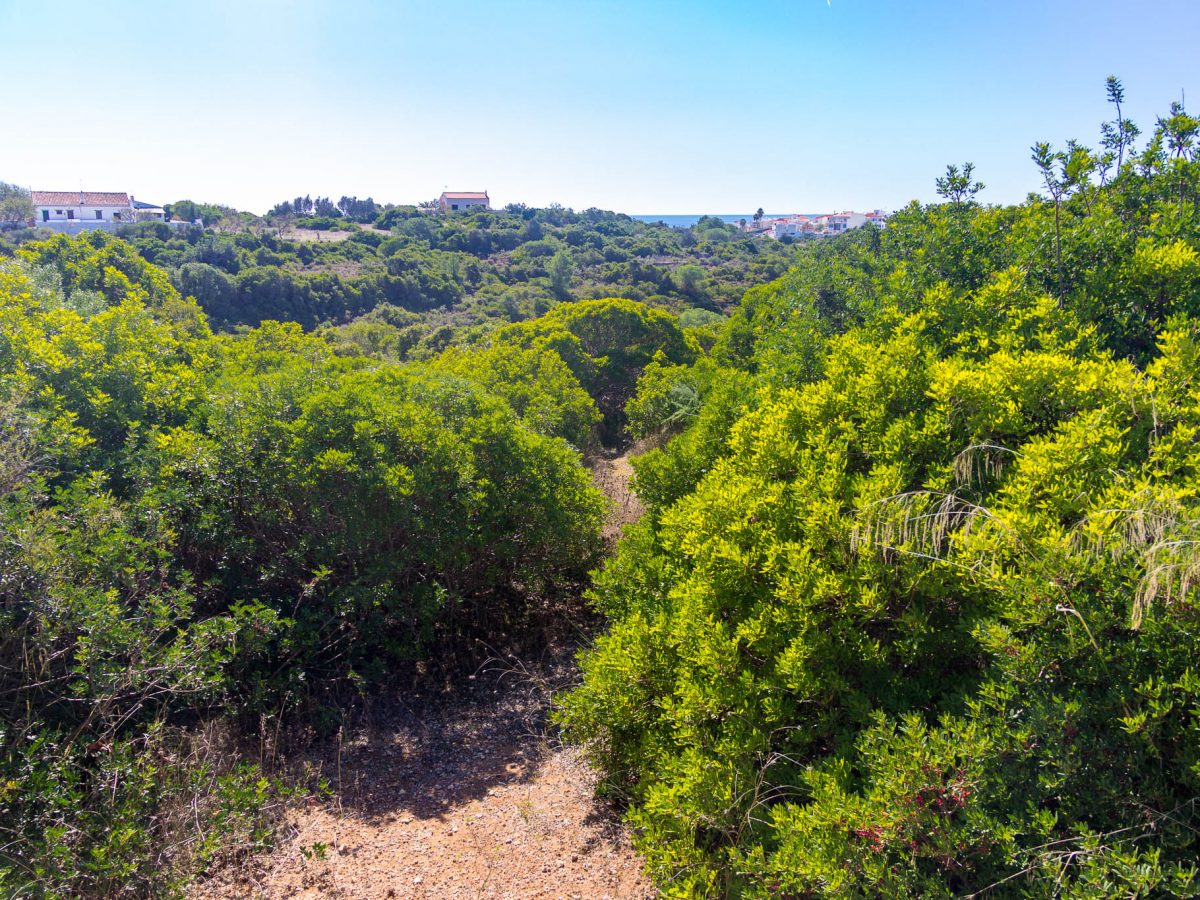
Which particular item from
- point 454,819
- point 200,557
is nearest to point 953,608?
point 454,819

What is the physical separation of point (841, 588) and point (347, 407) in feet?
20.1

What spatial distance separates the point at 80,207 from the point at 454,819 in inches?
3167

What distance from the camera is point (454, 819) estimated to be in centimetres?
587

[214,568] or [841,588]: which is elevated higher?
[841,588]

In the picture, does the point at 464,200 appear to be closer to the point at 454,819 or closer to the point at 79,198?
the point at 79,198

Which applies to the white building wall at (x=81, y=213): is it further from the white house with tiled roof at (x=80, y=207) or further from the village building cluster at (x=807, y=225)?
the village building cluster at (x=807, y=225)

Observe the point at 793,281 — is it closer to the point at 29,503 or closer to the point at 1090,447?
the point at 1090,447

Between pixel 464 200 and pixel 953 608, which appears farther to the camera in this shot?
pixel 464 200

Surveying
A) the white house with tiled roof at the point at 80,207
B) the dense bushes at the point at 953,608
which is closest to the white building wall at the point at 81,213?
the white house with tiled roof at the point at 80,207

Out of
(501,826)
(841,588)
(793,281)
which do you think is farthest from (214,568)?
(793,281)

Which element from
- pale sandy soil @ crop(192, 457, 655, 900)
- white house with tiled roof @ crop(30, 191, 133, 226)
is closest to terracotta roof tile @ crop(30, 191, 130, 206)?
white house with tiled roof @ crop(30, 191, 133, 226)

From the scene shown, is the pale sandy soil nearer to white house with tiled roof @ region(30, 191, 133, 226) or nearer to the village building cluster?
white house with tiled roof @ region(30, 191, 133, 226)

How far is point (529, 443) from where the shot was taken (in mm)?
8664

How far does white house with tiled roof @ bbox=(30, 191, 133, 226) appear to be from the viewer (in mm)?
61750
